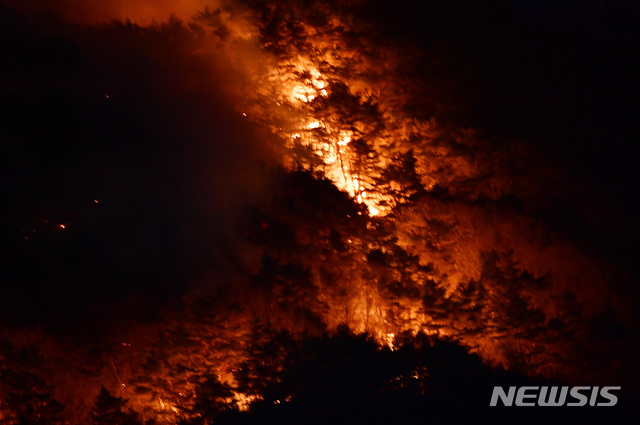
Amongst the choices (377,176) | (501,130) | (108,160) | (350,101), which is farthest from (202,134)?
(501,130)

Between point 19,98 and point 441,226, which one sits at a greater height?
point 19,98

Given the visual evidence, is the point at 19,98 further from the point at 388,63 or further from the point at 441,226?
the point at 441,226

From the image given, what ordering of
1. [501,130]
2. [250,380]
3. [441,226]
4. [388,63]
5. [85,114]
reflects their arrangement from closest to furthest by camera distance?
[250,380] → [501,130] → [441,226] → [388,63] → [85,114]

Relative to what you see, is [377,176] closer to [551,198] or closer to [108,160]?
[551,198]

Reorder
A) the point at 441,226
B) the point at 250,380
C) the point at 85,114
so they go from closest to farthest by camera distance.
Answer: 1. the point at 250,380
2. the point at 441,226
3. the point at 85,114

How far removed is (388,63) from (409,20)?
1.85 ft

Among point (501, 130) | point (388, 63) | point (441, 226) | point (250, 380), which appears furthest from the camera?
point (388, 63)

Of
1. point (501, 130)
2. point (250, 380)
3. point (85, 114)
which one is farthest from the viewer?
point (85, 114)

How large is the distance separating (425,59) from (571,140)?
1956mm

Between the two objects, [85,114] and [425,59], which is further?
[85,114]

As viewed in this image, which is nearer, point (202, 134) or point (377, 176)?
point (377, 176)

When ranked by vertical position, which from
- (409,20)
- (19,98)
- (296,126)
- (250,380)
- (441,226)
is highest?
(409,20)

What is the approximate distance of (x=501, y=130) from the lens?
16.0 feet

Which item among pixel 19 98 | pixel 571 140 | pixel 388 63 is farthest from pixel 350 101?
pixel 19 98
